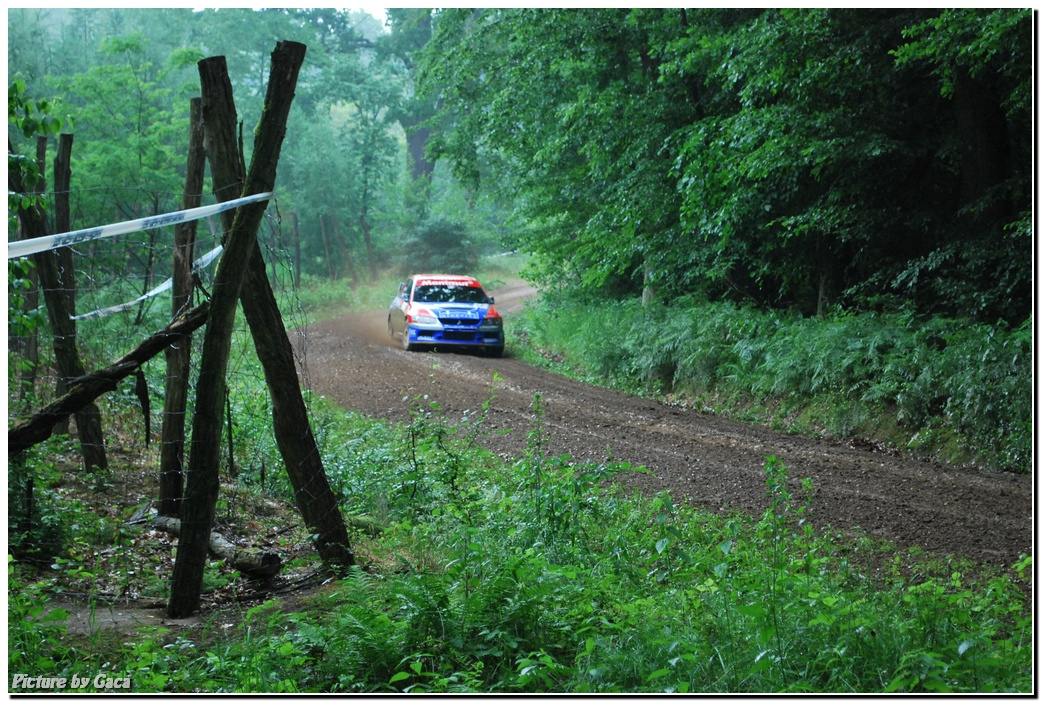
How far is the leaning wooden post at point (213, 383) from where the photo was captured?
13.7 feet

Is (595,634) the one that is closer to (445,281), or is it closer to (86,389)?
(86,389)

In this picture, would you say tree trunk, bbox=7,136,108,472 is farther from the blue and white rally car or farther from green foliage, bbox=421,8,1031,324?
the blue and white rally car

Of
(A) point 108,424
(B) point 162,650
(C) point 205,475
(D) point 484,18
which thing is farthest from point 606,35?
(B) point 162,650

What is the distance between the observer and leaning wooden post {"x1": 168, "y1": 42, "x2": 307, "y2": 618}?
13.7 feet

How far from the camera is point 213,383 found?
4.22m

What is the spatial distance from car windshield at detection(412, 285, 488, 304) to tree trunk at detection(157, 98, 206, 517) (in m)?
11.8

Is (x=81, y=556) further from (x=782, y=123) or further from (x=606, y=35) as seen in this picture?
(x=606, y=35)

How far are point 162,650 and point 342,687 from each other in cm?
86

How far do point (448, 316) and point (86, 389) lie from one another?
525 inches

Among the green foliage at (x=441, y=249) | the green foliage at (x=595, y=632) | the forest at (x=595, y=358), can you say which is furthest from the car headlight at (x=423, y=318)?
the green foliage at (x=441, y=249)

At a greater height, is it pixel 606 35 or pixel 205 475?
pixel 606 35

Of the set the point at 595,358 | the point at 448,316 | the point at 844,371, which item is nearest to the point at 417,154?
the point at 448,316

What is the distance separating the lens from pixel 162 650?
346cm

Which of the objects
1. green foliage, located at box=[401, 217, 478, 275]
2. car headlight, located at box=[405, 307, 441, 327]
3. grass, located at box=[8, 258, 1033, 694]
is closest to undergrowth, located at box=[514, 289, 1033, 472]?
grass, located at box=[8, 258, 1033, 694]
